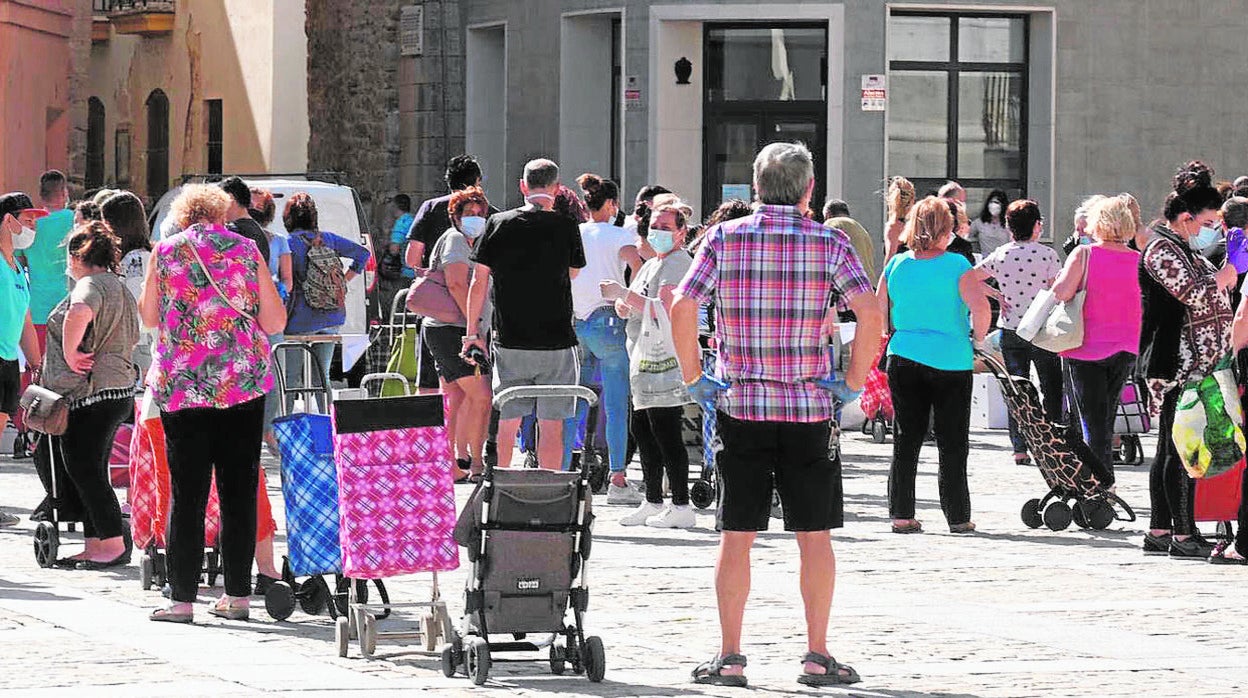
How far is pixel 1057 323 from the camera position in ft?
49.9

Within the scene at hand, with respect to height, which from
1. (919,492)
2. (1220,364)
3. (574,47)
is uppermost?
(574,47)

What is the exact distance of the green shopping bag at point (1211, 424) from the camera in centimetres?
1325

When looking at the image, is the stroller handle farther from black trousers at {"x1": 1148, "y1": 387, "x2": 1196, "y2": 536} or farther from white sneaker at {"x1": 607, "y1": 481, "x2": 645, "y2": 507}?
white sneaker at {"x1": 607, "y1": 481, "x2": 645, "y2": 507}

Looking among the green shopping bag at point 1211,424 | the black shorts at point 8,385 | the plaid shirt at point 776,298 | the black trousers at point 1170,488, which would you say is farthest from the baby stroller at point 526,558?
the black shorts at point 8,385

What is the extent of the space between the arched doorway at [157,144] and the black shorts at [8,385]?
25711 millimetres

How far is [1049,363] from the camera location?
17.2 meters

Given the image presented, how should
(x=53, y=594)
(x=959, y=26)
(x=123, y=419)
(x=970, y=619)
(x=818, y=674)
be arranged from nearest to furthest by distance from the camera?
(x=818, y=674), (x=970, y=619), (x=53, y=594), (x=123, y=419), (x=959, y=26)

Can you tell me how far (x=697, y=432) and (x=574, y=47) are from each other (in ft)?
44.6

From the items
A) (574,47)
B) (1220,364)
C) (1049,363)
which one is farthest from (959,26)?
(1220,364)

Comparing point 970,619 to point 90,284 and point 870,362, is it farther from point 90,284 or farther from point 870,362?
point 90,284

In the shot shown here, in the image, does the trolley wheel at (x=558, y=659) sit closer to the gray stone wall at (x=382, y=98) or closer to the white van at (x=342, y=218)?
the white van at (x=342, y=218)

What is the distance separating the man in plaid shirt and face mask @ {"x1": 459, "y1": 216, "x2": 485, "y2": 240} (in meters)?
6.66

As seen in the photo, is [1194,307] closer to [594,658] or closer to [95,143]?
[594,658]

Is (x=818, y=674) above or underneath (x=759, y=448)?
underneath
